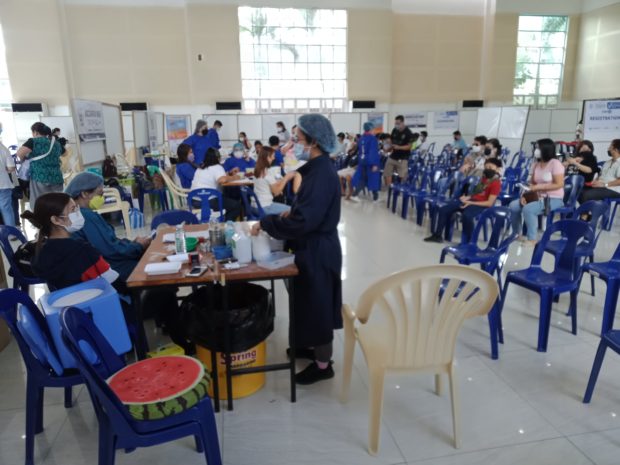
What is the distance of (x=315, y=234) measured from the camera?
227cm

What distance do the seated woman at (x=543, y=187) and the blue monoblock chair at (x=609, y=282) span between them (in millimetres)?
1948

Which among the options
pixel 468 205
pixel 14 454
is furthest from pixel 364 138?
pixel 14 454

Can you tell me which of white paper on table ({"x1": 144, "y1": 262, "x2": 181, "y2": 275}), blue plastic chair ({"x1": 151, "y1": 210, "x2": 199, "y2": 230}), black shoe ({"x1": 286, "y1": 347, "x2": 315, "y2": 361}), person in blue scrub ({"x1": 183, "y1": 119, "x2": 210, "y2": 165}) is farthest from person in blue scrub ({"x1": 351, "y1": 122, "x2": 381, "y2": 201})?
white paper on table ({"x1": 144, "y1": 262, "x2": 181, "y2": 275})

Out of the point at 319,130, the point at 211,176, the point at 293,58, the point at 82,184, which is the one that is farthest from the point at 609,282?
the point at 293,58

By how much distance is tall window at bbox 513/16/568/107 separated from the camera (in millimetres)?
14664

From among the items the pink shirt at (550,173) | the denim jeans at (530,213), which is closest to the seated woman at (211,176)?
the denim jeans at (530,213)

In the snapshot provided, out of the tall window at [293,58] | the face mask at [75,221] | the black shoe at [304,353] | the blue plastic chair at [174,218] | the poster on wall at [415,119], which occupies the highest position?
the tall window at [293,58]

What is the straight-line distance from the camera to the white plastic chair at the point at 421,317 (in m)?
1.70

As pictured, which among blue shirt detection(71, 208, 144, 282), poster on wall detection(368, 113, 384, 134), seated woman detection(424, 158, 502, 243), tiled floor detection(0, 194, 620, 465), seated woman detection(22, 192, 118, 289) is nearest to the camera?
tiled floor detection(0, 194, 620, 465)

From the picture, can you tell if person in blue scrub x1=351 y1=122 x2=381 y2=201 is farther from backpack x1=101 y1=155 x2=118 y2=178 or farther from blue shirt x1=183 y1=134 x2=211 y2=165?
backpack x1=101 y1=155 x2=118 y2=178

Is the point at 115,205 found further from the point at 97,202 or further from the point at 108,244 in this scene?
the point at 108,244

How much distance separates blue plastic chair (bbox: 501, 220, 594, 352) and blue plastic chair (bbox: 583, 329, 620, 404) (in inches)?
21.0

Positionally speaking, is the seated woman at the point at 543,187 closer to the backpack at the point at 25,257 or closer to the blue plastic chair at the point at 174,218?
the blue plastic chair at the point at 174,218

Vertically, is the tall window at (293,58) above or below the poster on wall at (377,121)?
above
